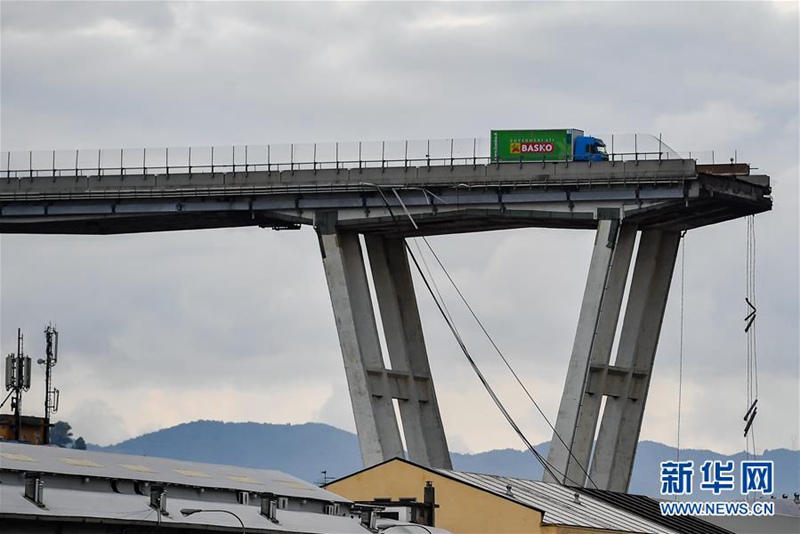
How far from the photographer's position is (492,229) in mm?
138625

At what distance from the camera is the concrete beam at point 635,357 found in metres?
135

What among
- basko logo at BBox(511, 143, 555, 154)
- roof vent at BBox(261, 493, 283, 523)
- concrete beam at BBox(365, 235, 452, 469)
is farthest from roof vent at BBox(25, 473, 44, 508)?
concrete beam at BBox(365, 235, 452, 469)

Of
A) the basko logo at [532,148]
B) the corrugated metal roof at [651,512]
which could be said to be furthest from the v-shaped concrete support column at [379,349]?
the corrugated metal roof at [651,512]

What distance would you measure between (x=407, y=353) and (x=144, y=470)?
223ft

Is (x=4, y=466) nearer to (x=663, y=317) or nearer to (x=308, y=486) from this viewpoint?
(x=308, y=486)

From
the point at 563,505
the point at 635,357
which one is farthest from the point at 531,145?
the point at 563,505

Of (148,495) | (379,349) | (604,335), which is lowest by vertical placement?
(148,495)

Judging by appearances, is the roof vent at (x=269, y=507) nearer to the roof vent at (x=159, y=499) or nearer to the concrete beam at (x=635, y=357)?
the roof vent at (x=159, y=499)

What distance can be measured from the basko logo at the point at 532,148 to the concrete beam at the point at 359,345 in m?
13.7

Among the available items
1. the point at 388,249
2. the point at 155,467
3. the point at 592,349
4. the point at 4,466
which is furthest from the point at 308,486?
the point at 388,249

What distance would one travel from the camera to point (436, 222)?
443 ft

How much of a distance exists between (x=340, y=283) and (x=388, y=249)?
7.40 metres

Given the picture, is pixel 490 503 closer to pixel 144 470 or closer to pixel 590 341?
pixel 144 470

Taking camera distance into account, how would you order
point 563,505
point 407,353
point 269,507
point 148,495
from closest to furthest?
point 148,495 < point 269,507 < point 563,505 < point 407,353
